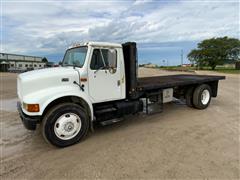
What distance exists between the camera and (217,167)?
3395 mm

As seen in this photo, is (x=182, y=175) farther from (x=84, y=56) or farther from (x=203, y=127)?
(x=84, y=56)

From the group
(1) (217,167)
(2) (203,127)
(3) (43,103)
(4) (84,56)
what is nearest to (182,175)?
(1) (217,167)

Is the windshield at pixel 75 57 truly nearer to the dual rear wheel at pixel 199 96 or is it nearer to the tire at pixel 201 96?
the dual rear wheel at pixel 199 96

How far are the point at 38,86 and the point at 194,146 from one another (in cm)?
362

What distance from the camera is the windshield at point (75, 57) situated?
4859 mm

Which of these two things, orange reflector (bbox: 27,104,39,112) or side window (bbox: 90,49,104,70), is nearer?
orange reflector (bbox: 27,104,39,112)

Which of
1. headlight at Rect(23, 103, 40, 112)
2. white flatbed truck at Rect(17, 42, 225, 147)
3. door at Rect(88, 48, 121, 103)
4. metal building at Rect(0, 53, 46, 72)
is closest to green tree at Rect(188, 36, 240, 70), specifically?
metal building at Rect(0, 53, 46, 72)

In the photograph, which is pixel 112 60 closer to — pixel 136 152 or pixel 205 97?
pixel 136 152

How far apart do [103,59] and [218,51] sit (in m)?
54.9

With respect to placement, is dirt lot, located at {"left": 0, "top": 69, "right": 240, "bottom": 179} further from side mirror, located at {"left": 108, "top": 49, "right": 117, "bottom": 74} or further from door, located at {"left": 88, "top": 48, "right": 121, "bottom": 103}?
Answer: side mirror, located at {"left": 108, "top": 49, "right": 117, "bottom": 74}

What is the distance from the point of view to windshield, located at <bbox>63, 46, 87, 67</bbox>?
4.86m

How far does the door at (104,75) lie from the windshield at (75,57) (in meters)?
0.27

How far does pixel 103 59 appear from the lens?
4922mm

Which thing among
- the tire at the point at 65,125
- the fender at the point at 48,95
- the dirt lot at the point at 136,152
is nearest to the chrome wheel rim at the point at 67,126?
the tire at the point at 65,125
